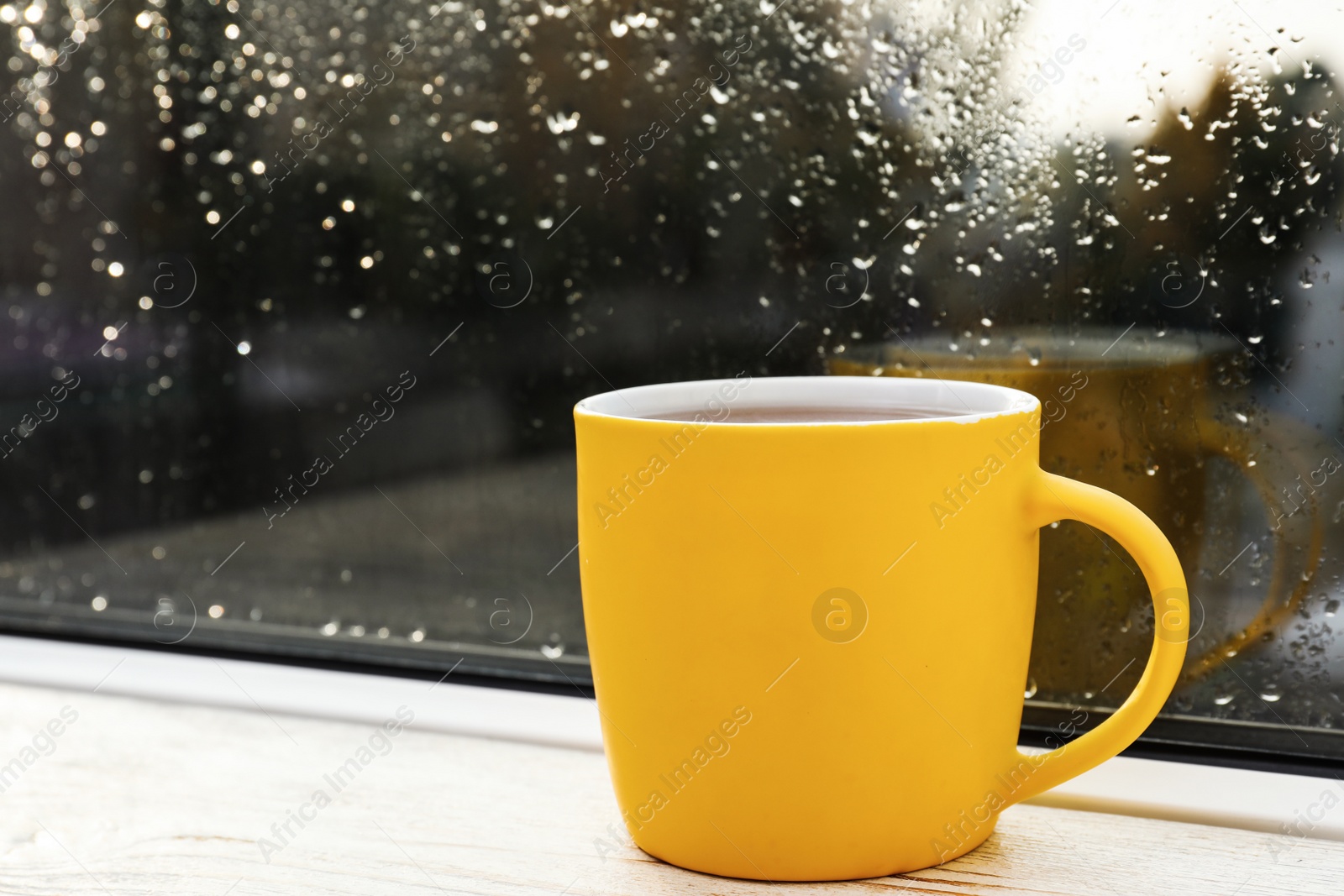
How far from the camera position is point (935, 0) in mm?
538

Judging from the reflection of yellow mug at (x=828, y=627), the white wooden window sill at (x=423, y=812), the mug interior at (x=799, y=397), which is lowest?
the white wooden window sill at (x=423, y=812)

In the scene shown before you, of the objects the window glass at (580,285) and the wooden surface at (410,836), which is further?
the window glass at (580,285)

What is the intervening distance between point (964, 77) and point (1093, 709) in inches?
12.4

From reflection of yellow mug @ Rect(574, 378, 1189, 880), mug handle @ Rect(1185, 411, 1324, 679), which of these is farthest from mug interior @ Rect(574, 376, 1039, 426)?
mug handle @ Rect(1185, 411, 1324, 679)

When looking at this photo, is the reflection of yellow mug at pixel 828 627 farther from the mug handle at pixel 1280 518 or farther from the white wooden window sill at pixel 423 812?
the mug handle at pixel 1280 518

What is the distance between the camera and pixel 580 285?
24.5 inches

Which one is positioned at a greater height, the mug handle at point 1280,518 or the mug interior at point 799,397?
the mug interior at point 799,397

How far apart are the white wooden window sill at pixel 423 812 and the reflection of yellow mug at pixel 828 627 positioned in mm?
28

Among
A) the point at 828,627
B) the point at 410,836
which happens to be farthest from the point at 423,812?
the point at 828,627

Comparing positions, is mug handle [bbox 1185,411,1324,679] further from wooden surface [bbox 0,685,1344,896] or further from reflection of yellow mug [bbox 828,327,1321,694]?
wooden surface [bbox 0,685,1344,896]

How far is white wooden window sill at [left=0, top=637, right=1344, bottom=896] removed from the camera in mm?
408

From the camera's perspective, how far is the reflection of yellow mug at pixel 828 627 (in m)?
0.37

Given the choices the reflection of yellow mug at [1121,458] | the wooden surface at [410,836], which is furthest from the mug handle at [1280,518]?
the wooden surface at [410,836]

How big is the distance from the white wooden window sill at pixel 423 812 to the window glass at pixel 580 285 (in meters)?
0.07
